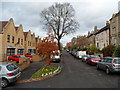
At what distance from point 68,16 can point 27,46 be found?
58.0 feet

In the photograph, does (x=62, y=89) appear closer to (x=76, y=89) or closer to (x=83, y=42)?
(x=76, y=89)

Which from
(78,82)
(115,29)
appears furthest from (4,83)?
(115,29)

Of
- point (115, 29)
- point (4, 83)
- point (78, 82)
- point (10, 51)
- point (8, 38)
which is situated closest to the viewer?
point (4, 83)

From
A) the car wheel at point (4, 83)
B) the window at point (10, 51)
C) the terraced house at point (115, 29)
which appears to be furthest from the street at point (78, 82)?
the terraced house at point (115, 29)

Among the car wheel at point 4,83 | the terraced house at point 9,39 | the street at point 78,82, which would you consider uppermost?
the terraced house at point 9,39

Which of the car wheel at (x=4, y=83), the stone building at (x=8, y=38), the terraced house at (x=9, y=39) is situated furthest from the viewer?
the stone building at (x=8, y=38)

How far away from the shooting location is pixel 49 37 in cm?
1337

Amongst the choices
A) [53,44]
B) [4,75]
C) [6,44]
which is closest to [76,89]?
[4,75]

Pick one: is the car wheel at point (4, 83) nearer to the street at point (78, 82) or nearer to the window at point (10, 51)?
the street at point (78, 82)

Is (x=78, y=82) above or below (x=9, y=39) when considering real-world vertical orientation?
below

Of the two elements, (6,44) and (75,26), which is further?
(75,26)

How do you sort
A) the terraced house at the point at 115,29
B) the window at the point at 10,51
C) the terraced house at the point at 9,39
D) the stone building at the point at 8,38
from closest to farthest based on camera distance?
the terraced house at the point at 9,39 < the stone building at the point at 8,38 < the window at the point at 10,51 < the terraced house at the point at 115,29

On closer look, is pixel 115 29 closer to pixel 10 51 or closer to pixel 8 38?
pixel 8 38

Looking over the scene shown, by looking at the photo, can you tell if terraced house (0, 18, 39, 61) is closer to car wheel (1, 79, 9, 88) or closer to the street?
car wheel (1, 79, 9, 88)
